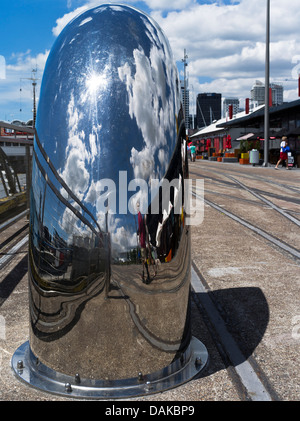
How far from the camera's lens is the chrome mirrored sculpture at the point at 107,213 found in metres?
2.58

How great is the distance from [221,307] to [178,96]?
1975 millimetres

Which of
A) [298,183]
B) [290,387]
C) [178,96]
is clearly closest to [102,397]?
[290,387]

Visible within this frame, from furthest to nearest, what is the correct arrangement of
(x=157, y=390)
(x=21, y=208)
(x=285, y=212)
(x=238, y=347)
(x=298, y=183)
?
(x=298, y=183), (x=285, y=212), (x=21, y=208), (x=238, y=347), (x=157, y=390)

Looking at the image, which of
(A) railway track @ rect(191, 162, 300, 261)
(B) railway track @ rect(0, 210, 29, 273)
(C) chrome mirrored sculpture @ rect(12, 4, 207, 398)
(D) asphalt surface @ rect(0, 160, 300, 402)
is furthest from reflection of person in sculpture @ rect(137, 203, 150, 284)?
(A) railway track @ rect(191, 162, 300, 261)

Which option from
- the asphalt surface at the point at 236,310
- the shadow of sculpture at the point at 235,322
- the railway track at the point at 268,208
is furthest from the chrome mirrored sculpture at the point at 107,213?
the railway track at the point at 268,208

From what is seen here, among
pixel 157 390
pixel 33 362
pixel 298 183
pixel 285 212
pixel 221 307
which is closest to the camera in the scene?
pixel 157 390

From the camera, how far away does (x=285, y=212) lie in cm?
948

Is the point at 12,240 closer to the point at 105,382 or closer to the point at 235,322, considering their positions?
the point at 235,322

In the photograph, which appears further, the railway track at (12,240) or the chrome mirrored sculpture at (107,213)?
the railway track at (12,240)

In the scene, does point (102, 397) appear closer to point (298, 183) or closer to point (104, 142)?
point (104, 142)

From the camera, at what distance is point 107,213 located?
2557mm

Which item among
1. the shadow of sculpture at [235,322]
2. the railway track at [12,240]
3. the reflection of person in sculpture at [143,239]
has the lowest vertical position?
the shadow of sculpture at [235,322]

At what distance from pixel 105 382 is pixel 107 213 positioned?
924 millimetres

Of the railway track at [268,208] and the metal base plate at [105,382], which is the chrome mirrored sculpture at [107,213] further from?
the railway track at [268,208]
